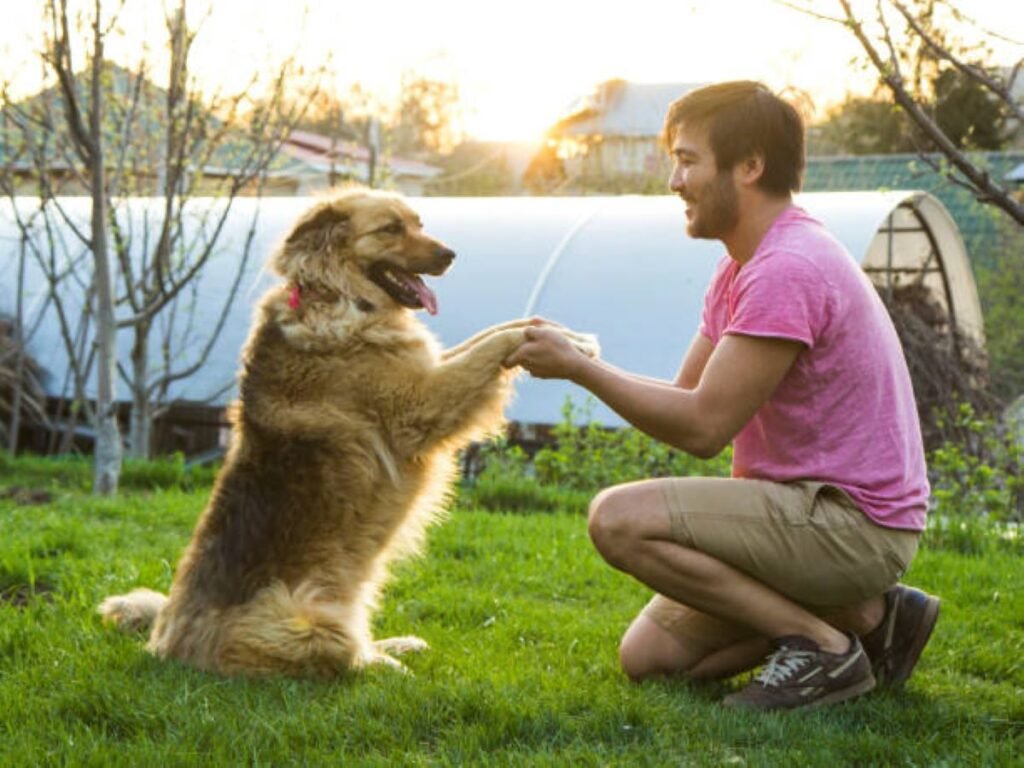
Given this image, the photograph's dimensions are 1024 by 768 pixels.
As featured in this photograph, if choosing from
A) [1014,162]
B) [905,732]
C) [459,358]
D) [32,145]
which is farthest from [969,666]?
[1014,162]

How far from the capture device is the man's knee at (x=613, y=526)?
3.90 metres

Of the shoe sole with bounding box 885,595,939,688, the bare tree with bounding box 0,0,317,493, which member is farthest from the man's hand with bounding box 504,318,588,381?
the bare tree with bounding box 0,0,317,493

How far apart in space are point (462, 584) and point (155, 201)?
6.99 m

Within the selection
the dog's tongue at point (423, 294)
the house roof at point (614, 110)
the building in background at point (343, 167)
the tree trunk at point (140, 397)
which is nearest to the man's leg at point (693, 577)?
the dog's tongue at point (423, 294)

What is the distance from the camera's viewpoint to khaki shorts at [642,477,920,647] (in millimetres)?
3799

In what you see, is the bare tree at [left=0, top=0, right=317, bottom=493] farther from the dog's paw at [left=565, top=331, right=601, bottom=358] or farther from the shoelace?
the shoelace

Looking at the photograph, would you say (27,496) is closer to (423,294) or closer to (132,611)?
(132,611)

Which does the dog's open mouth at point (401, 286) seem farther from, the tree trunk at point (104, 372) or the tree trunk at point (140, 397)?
the tree trunk at point (140, 397)

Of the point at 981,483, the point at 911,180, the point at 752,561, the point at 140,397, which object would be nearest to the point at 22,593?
the point at 752,561

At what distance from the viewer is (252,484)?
4188 mm

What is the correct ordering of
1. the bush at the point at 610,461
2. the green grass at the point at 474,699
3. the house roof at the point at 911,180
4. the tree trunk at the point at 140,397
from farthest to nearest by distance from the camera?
the house roof at the point at 911,180, the tree trunk at the point at 140,397, the bush at the point at 610,461, the green grass at the point at 474,699

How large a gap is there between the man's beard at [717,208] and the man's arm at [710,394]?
0.47 m

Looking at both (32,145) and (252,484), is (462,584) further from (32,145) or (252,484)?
(32,145)

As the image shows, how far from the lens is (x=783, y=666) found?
3768mm
